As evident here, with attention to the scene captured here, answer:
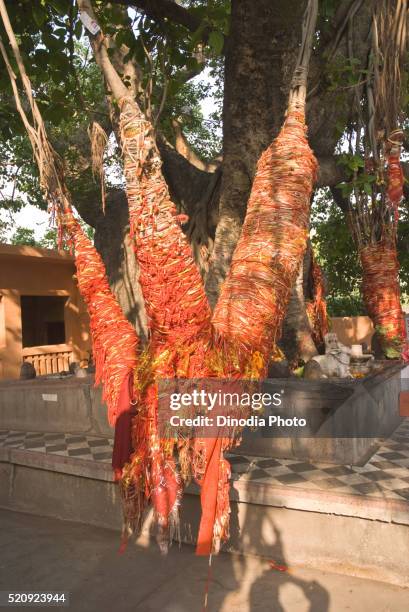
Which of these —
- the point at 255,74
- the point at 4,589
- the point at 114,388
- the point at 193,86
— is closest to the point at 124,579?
the point at 4,589

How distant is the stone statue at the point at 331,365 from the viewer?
4.73 meters


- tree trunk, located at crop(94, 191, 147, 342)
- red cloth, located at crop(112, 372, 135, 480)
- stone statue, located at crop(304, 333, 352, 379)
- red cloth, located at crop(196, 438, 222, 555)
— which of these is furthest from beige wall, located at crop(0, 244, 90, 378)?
red cloth, located at crop(196, 438, 222, 555)

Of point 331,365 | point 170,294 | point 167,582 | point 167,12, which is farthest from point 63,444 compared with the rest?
point 167,12

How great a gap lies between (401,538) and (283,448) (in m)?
1.41

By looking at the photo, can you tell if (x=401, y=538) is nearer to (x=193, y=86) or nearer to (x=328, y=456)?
(x=328, y=456)

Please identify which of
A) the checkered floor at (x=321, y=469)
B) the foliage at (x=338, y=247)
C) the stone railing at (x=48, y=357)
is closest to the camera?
the checkered floor at (x=321, y=469)

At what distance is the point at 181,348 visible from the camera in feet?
6.93

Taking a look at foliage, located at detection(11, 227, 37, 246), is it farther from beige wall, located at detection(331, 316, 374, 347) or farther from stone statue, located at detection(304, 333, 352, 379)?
stone statue, located at detection(304, 333, 352, 379)

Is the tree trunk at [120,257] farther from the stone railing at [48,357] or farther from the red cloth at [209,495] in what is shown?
the red cloth at [209,495]

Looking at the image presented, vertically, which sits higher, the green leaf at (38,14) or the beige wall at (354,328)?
the green leaf at (38,14)

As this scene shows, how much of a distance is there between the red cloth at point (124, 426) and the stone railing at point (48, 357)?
807 centimetres

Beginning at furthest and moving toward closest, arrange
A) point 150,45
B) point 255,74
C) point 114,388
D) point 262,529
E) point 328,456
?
point 150,45 → point 255,74 → point 328,456 → point 262,529 → point 114,388

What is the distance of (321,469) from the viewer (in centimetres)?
410

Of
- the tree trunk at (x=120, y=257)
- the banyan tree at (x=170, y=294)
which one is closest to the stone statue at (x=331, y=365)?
the banyan tree at (x=170, y=294)
